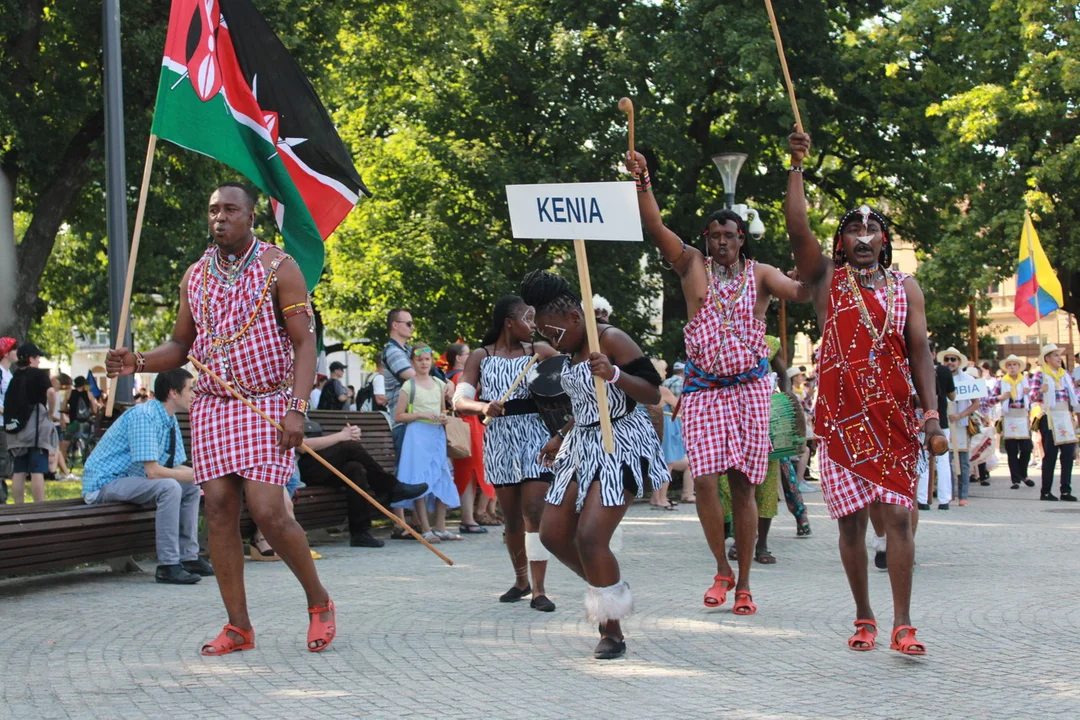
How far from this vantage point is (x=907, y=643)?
620cm

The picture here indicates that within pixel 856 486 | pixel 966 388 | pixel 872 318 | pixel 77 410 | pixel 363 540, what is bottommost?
pixel 363 540

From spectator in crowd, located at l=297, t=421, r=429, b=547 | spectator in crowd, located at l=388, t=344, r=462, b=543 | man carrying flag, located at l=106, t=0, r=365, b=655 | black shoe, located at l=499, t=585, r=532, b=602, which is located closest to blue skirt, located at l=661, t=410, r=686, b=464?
spectator in crowd, located at l=388, t=344, r=462, b=543

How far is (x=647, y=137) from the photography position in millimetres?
27828

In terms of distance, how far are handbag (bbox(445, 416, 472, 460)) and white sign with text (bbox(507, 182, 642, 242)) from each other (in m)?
7.18

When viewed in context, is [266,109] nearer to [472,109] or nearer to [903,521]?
[903,521]

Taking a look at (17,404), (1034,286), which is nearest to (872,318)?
(17,404)

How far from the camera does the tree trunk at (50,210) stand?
20859 mm

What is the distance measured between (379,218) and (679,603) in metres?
23.4

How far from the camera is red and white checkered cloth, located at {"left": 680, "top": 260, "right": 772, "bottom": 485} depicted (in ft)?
26.3

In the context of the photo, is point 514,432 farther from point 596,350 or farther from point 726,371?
point 596,350

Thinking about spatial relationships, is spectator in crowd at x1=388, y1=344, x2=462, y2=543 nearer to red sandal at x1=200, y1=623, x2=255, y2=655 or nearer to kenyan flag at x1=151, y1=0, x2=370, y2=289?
kenyan flag at x1=151, y1=0, x2=370, y2=289

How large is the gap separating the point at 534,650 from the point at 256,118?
4.08 metres

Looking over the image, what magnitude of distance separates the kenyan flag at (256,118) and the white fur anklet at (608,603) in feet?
10.9

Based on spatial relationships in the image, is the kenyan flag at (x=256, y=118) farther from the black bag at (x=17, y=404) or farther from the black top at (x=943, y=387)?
the black top at (x=943, y=387)
